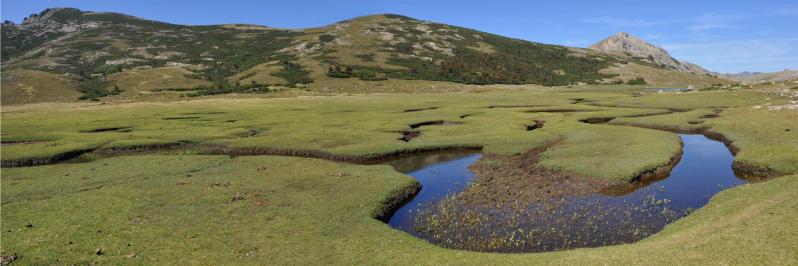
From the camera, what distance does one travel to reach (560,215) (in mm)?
28359

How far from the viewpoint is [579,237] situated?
24.8 m

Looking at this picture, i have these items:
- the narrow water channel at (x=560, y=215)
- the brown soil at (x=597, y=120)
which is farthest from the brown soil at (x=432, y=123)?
the narrow water channel at (x=560, y=215)

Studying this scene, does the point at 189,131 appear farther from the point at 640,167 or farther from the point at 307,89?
the point at 307,89

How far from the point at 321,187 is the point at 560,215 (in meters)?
17.7

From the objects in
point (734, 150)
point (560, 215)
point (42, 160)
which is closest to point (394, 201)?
point (560, 215)

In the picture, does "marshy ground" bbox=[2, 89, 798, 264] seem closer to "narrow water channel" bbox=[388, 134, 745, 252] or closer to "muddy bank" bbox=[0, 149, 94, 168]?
"muddy bank" bbox=[0, 149, 94, 168]

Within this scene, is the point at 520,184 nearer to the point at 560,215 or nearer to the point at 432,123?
the point at 560,215

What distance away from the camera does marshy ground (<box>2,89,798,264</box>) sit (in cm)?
2131

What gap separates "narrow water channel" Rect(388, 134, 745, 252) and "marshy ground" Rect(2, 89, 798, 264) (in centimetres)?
166

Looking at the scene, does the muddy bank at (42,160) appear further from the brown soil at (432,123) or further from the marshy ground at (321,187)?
the brown soil at (432,123)

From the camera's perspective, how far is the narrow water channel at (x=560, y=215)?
80.9ft

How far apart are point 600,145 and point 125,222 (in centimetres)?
4381

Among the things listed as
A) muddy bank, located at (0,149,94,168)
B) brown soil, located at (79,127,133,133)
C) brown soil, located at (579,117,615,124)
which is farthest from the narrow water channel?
brown soil, located at (79,127,133,133)

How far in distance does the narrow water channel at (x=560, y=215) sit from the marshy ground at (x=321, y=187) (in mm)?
1657
